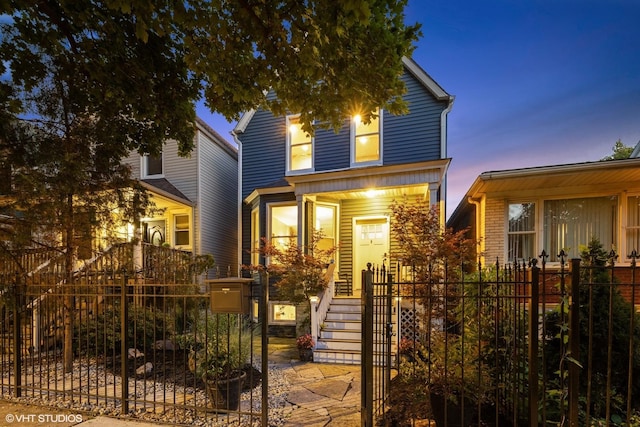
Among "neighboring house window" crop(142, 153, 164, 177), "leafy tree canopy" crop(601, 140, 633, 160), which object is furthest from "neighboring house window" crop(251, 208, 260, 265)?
"leafy tree canopy" crop(601, 140, 633, 160)

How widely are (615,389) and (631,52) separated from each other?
15.3m

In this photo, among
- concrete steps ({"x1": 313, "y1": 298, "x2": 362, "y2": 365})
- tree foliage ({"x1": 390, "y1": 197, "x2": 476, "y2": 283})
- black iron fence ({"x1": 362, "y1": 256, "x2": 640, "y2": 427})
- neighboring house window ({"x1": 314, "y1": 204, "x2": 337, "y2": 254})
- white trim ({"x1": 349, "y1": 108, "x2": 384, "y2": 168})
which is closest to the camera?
black iron fence ({"x1": 362, "y1": 256, "x2": 640, "y2": 427})

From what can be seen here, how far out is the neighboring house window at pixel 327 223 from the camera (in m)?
9.99

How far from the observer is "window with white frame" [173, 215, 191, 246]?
1207 centimetres

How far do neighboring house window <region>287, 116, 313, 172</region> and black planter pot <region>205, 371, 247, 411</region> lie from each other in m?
8.00

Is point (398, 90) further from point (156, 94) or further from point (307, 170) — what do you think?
point (307, 170)

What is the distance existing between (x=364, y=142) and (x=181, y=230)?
7700 mm

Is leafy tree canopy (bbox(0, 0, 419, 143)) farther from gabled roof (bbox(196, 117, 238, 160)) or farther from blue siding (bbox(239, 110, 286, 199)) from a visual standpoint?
gabled roof (bbox(196, 117, 238, 160))

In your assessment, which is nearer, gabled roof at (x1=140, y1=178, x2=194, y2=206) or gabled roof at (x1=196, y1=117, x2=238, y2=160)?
gabled roof at (x1=140, y1=178, x2=194, y2=206)

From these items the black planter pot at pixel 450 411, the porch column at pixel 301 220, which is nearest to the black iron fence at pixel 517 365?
the black planter pot at pixel 450 411

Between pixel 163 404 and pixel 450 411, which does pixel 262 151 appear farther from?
pixel 450 411

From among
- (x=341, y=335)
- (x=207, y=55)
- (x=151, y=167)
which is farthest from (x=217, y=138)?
(x=341, y=335)

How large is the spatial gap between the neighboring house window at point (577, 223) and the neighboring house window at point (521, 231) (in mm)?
289

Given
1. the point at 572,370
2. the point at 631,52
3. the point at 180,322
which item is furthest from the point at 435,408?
the point at 631,52
